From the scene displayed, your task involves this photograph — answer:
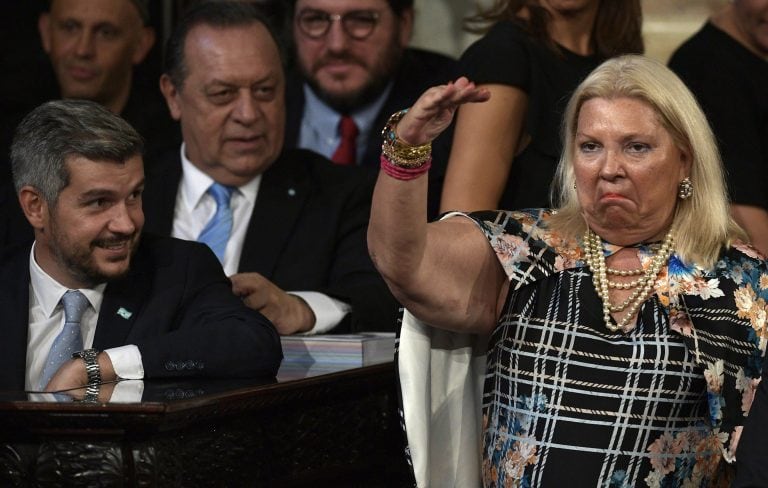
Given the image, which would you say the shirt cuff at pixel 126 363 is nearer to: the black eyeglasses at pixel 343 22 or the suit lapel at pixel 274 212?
the suit lapel at pixel 274 212

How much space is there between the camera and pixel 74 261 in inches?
142

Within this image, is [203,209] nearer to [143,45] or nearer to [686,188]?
[143,45]

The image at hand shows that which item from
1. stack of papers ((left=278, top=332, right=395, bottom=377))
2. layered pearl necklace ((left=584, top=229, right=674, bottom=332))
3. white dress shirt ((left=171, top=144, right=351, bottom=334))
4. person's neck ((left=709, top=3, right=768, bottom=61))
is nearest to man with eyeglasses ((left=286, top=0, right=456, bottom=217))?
white dress shirt ((left=171, top=144, right=351, bottom=334))

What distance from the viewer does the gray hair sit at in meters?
3.61

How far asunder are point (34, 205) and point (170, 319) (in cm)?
43

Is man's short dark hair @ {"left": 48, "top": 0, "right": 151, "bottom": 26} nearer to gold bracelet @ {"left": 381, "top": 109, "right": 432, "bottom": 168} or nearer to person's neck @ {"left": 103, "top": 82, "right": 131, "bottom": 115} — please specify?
person's neck @ {"left": 103, "top": 82, "right": 131, "bottom": 115}

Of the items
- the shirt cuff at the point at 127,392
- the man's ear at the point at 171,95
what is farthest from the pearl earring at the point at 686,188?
the man's ear at the point at 171,95

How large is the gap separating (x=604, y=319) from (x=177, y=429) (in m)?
0.91

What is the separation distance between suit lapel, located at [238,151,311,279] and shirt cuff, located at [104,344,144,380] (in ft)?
3.35

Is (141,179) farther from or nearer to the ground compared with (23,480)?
farther from the ground

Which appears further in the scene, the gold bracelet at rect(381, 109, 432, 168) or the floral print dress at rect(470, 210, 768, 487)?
the floral print dress at rect(470, 210, 768, 487)

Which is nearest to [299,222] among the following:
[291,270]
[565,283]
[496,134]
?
[291,270]

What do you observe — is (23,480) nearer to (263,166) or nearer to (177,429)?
(177,429)

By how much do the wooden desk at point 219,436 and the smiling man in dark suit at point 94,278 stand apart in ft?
0.63
